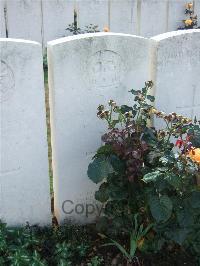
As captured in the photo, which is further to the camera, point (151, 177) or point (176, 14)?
point (176, 14)

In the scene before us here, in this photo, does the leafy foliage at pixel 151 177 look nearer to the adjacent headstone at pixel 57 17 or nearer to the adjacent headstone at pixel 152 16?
the adjacent headstone at pixel 57 17

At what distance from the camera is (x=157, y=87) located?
10.1 feet

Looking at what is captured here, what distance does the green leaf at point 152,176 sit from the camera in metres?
2.47

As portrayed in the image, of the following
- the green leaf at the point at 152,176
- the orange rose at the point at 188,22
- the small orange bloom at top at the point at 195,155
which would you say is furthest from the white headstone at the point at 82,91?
the orange rose at the point at 188,22

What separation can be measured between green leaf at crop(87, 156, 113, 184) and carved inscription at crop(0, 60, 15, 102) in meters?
0.65

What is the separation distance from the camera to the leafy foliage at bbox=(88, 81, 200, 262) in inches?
98.6

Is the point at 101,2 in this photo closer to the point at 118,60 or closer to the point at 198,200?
the point at 118,60

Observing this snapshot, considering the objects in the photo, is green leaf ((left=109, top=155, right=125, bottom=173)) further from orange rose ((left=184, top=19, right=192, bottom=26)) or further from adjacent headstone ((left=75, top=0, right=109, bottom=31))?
orange rose ((left=184, top=19, right=192, bottom=26))

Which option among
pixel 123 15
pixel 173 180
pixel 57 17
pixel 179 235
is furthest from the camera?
pixel 123 15

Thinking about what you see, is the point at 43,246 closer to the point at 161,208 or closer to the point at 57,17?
the point at 161,208

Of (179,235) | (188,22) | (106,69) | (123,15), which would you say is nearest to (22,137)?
(106,69)

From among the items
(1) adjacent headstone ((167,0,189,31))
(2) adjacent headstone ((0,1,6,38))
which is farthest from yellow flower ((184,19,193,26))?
(2) adjacent headstone ((0,1,6,38))

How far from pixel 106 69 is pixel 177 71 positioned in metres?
0.50

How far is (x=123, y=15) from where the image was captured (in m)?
7.92
